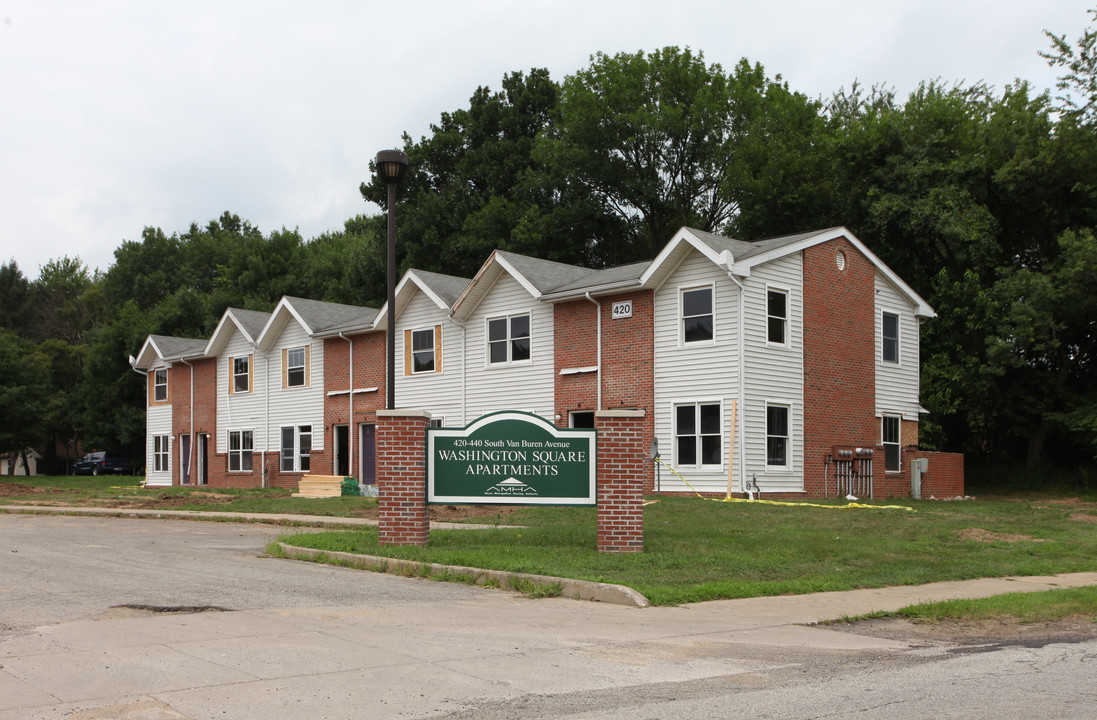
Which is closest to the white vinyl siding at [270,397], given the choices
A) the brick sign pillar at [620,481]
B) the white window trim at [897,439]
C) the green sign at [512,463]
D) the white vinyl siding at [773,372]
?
the white vinyl siding at [773,372]

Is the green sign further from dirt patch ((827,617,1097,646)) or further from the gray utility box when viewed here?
the gray utility box

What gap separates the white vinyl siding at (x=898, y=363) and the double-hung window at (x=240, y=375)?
79.2ft

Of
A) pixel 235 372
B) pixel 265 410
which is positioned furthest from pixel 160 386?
pixel 265 410

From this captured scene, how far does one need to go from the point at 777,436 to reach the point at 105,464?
4864 centimetres

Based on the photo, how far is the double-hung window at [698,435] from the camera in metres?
26.1

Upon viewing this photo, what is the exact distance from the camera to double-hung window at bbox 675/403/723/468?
1029 inches

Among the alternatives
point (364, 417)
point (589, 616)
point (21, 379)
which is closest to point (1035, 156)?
point (364, 417)

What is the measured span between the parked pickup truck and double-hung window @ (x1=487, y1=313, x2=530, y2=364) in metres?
39.5

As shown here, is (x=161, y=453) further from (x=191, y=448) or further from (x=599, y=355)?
(x=599, y=355)

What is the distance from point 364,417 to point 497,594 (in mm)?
24298

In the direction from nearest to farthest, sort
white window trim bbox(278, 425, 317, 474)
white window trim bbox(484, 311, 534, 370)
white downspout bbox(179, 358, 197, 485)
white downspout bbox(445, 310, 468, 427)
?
white window trim bbox(484, 311, 534, 370) → white downspout bbox(445, 310, 468, 427) → white window trim bbox(278, 425, 317, 474) → white downspout bbox(179, 358, 197, 485)

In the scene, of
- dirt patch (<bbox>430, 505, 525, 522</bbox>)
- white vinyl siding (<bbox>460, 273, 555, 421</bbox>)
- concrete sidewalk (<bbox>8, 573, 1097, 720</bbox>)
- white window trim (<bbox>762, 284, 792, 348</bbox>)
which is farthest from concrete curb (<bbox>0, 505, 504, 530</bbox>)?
white window trim (<bbox>762, 284, 792, 348</bbox>)

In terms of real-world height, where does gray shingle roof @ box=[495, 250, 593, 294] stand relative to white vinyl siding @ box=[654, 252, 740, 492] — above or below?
above

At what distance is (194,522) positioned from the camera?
23.0 meters
